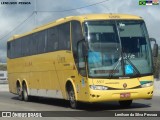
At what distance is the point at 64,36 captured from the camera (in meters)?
19.1

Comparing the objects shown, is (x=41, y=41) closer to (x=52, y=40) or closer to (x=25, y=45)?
(x=52, y=40)

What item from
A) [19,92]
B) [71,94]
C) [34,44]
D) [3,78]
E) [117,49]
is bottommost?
[3,78]

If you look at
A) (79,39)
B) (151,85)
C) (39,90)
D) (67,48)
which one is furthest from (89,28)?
(39,90)

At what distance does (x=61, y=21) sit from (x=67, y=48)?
5.06ft

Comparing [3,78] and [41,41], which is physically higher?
[41,41]

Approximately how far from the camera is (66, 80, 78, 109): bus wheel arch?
1821cm

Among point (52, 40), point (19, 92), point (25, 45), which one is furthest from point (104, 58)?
point (19, 92)

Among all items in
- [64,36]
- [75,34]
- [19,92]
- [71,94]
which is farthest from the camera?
[19,92]

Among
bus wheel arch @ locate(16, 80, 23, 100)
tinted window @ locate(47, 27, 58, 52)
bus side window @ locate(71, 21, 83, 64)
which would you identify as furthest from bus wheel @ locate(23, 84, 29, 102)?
bus side window @ locate(71, 21, 83, 64)

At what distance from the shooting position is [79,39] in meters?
17.5

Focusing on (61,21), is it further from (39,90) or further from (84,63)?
(39,90)

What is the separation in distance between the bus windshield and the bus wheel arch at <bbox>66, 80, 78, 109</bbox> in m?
1.76

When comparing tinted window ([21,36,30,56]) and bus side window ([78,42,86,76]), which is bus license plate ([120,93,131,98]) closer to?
bus side window ([78,42,86,76])

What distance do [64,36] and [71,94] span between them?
2.34m
